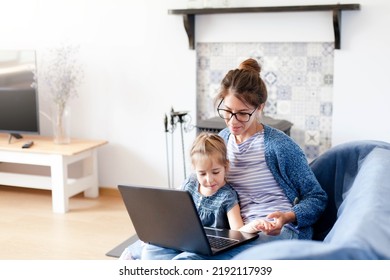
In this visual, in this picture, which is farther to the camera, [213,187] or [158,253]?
[213,187]

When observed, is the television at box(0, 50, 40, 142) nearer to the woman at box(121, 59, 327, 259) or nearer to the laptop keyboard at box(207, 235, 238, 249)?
the woman at box(121, 59, 327, 259)

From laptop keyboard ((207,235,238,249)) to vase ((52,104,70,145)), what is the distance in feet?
8.16

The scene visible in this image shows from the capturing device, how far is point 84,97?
4.61 m

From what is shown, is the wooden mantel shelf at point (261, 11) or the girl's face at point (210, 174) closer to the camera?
the girl's face at point (210, 174)

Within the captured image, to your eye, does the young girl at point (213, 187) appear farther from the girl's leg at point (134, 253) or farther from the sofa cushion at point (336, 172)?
the sofa cushion at point (336, 172)

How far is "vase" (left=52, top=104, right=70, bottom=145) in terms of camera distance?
4.43 metres

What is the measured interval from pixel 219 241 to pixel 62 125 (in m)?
2.58

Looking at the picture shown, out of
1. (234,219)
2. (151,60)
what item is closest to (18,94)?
(151,60)

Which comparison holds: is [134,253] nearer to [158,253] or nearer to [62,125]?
[158,253]

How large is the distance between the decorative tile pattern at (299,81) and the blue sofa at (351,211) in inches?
48.1

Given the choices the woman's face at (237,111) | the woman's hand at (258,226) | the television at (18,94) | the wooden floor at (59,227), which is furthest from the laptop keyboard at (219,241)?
the television at (18,94)

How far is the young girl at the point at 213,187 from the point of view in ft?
7.54

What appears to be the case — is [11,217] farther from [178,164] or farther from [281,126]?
[281,126]

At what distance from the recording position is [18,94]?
4.52m
